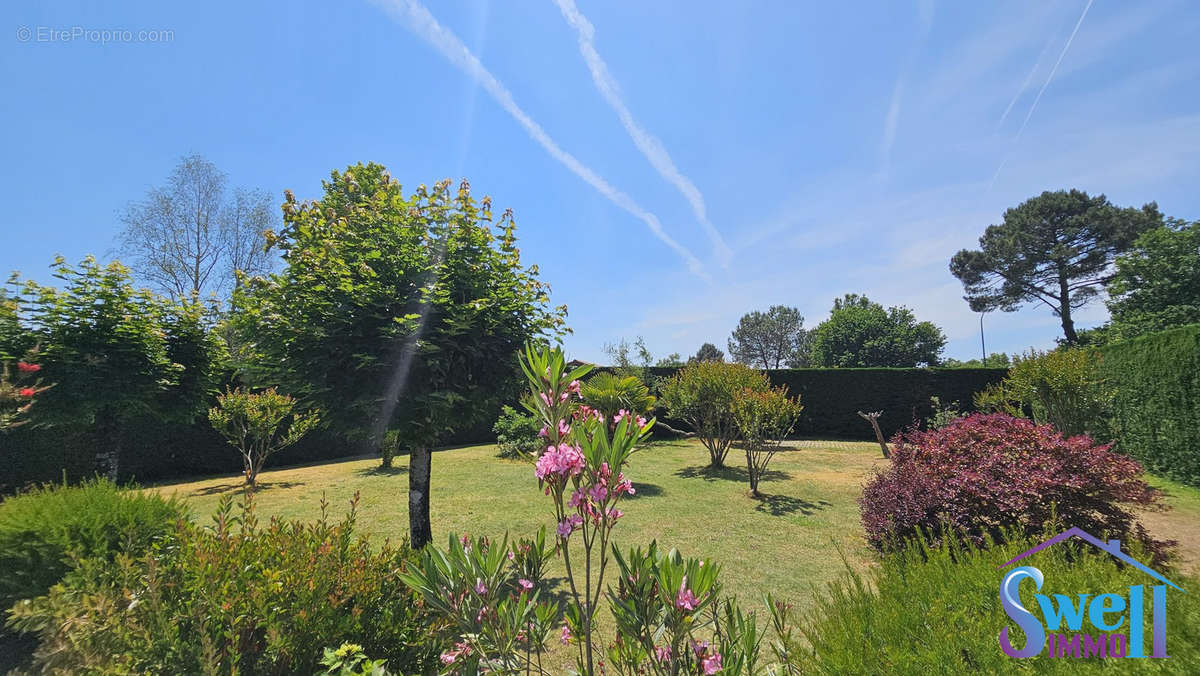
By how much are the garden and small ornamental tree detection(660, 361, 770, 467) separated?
0.10 metres

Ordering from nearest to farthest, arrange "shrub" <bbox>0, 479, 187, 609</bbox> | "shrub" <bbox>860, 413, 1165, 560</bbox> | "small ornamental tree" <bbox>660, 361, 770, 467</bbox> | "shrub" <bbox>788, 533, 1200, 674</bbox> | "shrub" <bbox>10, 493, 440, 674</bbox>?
1. "shrub" <bbox>788, 533, 1200, 674</bbox>
2. "shrub" <bbox>10, 493, 440, 674</bbox>
3. "shrub" <bbox>0, 479, 187, 609</bbox>
4. "shrub" <bbox>860, 413, 1165, 560</bbox>
5. "small ornamental tree" <bbox>660, 361, 770, 467</bbox>

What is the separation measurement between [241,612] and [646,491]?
27.7 ft

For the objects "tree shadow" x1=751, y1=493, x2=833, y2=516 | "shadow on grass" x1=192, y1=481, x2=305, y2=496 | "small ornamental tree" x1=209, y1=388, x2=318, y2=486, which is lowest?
"tree shadow" x1=751, y1=493, x2=833, y2=516

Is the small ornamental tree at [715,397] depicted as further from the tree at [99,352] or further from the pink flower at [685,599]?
the tree at [99,352]

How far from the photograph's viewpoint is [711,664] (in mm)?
1854

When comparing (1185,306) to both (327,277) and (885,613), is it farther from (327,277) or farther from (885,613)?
(327,277)

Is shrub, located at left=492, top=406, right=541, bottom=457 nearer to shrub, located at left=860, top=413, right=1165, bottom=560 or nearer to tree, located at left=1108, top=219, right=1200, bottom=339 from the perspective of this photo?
shrub, located at left=860, top=413, right=1165, bottom=560

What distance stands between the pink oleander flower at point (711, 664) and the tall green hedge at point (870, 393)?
1970 cm

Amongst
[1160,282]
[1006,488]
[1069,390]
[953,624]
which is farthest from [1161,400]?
[1160,282]

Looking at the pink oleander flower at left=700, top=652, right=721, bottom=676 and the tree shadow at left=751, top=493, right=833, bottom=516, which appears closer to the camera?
the pink oleander flower at left=700, top=652, right=721, bottom=676

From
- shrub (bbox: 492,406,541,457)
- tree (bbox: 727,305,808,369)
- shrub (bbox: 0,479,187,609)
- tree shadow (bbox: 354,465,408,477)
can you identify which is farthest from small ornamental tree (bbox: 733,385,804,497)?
tree (bbox: 727,305,808,369)

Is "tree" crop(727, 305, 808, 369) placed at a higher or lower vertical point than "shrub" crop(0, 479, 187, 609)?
higher

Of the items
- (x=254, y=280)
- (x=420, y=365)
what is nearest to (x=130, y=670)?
(x=420, y=365)

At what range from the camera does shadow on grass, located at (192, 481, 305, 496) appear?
34.6 feet
